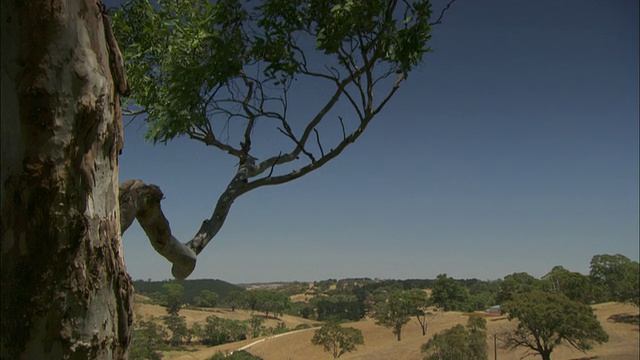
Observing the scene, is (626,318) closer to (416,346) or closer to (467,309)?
(416,346)

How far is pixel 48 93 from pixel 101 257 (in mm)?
392

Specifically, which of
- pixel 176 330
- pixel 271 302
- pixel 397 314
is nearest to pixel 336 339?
pixel 397 314

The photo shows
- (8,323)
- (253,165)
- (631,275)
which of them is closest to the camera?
(8,323)

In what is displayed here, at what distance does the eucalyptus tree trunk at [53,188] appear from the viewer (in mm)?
916

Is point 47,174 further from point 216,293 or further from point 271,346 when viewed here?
point 216,293

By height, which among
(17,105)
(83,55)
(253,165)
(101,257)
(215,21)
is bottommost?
(101,257)

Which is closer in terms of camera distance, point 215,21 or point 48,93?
point 48,93

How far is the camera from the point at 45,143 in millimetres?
950

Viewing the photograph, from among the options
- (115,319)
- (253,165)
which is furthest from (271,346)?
(115,319)

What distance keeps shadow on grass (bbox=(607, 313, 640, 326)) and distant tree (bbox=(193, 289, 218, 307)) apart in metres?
34.8

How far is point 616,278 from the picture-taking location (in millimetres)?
23328

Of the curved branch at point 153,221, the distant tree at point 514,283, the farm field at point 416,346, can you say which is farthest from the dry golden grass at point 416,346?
the curved branch at point 153,221

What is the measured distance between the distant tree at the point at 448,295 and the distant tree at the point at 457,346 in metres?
15.3

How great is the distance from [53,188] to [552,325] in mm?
16918
